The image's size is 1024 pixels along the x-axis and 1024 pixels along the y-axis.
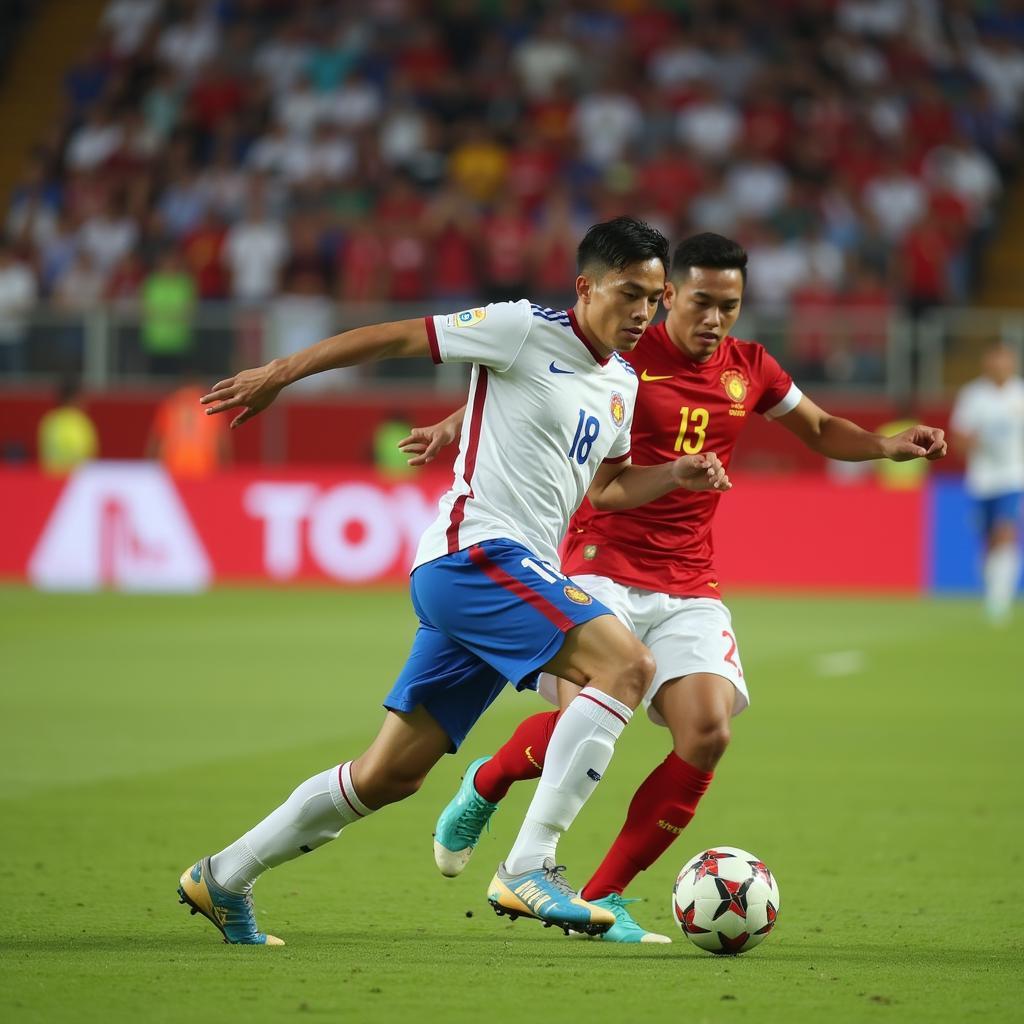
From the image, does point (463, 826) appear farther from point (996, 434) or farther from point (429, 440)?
point (996, 434)

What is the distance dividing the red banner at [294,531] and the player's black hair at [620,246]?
14.2 m

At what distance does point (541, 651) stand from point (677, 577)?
115 centimetres

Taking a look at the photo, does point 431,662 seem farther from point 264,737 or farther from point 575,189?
point 575,189

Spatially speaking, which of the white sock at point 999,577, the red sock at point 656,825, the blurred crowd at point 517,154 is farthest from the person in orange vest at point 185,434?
the red sock at point 656,825

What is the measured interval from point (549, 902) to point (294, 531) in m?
15.3

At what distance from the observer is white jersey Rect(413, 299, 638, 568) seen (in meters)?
5.63

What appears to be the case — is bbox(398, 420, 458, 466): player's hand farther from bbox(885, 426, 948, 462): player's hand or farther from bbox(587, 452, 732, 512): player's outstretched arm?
bbox(885, 426, 948, 462): player's hand

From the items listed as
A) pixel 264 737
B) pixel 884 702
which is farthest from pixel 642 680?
pixel 884 702

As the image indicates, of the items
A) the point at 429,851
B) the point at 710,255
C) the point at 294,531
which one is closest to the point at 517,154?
the point at 294,531

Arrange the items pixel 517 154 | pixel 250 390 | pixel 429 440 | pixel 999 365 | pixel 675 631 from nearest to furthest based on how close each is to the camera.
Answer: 1. pixel 250 390
2. pixel 429 440
3. pixel 675 631
4. pixel 999 365
5. pixel 517 154

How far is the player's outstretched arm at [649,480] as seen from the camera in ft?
18.8

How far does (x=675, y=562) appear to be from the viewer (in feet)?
21.3

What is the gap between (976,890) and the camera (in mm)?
Answer: 6621

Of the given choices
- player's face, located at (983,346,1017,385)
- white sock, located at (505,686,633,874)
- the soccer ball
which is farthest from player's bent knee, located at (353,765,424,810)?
player's face, located at (983,346,1017,385)
